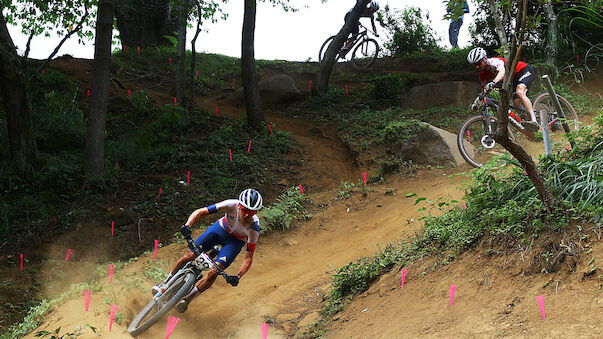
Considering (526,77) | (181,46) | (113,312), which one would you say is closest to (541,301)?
(113,312)

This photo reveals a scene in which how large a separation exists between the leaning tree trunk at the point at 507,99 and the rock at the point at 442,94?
10.1 m

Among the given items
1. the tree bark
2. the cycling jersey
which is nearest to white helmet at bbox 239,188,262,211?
the cycling jersey

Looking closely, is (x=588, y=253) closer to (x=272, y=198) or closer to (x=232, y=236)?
(x=232, y=236)

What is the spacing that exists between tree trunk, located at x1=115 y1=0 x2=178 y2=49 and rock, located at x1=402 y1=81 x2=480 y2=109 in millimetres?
9819

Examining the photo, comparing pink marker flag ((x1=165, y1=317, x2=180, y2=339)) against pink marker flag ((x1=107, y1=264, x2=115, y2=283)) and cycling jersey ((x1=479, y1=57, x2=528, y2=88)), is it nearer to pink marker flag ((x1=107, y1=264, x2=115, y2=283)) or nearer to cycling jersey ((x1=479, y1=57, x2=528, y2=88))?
pink marker flag ((x1=107, y1=264, x2=115, y2=283))

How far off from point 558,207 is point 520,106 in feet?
15.3

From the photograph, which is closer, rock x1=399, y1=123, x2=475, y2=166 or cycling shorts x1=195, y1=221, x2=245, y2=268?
cycling shorts x1=195, y1=221, x2=245, y2=268

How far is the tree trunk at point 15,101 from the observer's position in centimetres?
995

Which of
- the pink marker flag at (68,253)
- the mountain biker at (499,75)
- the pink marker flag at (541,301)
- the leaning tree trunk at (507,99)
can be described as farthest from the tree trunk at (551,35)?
the pink marker flag at (68,253)

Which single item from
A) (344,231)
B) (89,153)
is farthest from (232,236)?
(89,153)

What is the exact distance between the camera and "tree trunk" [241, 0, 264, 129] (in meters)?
13.6

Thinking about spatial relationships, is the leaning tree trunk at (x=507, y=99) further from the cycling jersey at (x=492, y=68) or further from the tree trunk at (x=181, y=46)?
the tree trunk at (x=181, y=46)

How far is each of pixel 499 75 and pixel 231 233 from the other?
15.7ft

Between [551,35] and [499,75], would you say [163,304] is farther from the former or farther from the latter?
[551,35]
